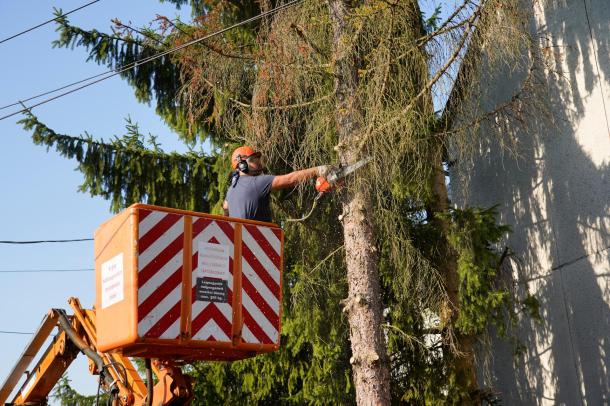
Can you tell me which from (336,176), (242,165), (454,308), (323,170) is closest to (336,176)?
(336,176)

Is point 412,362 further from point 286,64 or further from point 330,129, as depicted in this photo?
point 286,64

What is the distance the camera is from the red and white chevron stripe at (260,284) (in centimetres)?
659

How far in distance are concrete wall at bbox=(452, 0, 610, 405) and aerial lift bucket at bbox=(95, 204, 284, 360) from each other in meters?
3.84

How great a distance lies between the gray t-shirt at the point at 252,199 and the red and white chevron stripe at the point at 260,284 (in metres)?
0.52

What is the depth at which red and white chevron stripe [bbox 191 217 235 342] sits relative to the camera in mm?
6285

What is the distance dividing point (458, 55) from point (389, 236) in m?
2.14

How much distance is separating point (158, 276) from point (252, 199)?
4.74 feet

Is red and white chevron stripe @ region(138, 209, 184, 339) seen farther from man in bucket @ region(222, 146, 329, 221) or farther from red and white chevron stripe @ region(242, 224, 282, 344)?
man in bucket @ region(222, 146, 329, 221)

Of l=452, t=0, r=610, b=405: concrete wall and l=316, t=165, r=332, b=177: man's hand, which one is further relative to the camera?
l=452, t=0, r=610, b=405: concrete wall

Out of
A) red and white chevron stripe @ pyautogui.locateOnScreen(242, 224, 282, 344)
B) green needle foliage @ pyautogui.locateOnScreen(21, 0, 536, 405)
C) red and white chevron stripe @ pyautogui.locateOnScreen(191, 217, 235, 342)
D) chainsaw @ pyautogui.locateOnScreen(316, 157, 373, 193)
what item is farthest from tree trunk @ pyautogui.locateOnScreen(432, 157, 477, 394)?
red and white chevron stripe @ pyautogui.locateOnScreen(191, 217, 235, 342)

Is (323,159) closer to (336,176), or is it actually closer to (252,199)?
(336,176)

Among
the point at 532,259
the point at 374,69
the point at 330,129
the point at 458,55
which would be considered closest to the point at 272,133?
the point at 330,129

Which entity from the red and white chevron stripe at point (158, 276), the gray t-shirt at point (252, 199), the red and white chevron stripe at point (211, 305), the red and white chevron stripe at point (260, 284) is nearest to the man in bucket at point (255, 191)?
the gray t-shirt at point (252, 199)

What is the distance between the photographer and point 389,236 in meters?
9.71
